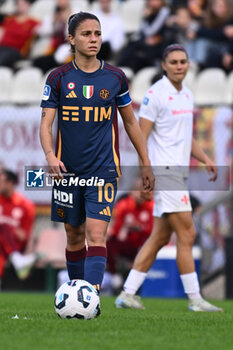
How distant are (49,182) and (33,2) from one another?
1103cm

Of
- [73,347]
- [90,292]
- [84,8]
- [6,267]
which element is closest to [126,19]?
[84,8]

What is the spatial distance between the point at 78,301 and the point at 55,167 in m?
0.82

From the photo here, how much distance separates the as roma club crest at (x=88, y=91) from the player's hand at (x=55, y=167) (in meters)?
0.52

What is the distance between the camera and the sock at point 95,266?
5.54 meters

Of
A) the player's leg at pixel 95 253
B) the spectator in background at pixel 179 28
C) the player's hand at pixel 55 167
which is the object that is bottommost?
the player's leg at pixel 95 253

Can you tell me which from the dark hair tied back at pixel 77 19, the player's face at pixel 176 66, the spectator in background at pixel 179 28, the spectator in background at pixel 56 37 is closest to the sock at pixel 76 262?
the dark hair tied back at pixel 77 19

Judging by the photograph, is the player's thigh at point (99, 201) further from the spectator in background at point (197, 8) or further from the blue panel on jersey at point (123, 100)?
the spectator in background at point (197, 8)

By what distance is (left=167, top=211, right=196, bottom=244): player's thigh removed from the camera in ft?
23.1

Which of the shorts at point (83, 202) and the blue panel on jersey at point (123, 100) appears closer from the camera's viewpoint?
the shorts at point (83, 202)

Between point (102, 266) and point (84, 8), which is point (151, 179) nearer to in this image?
point (102, 266)

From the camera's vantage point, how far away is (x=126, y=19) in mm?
14602

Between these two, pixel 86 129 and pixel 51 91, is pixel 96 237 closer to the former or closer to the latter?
pixel 86 129

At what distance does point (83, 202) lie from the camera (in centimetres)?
580

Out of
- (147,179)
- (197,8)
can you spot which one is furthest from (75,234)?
(197,8)
